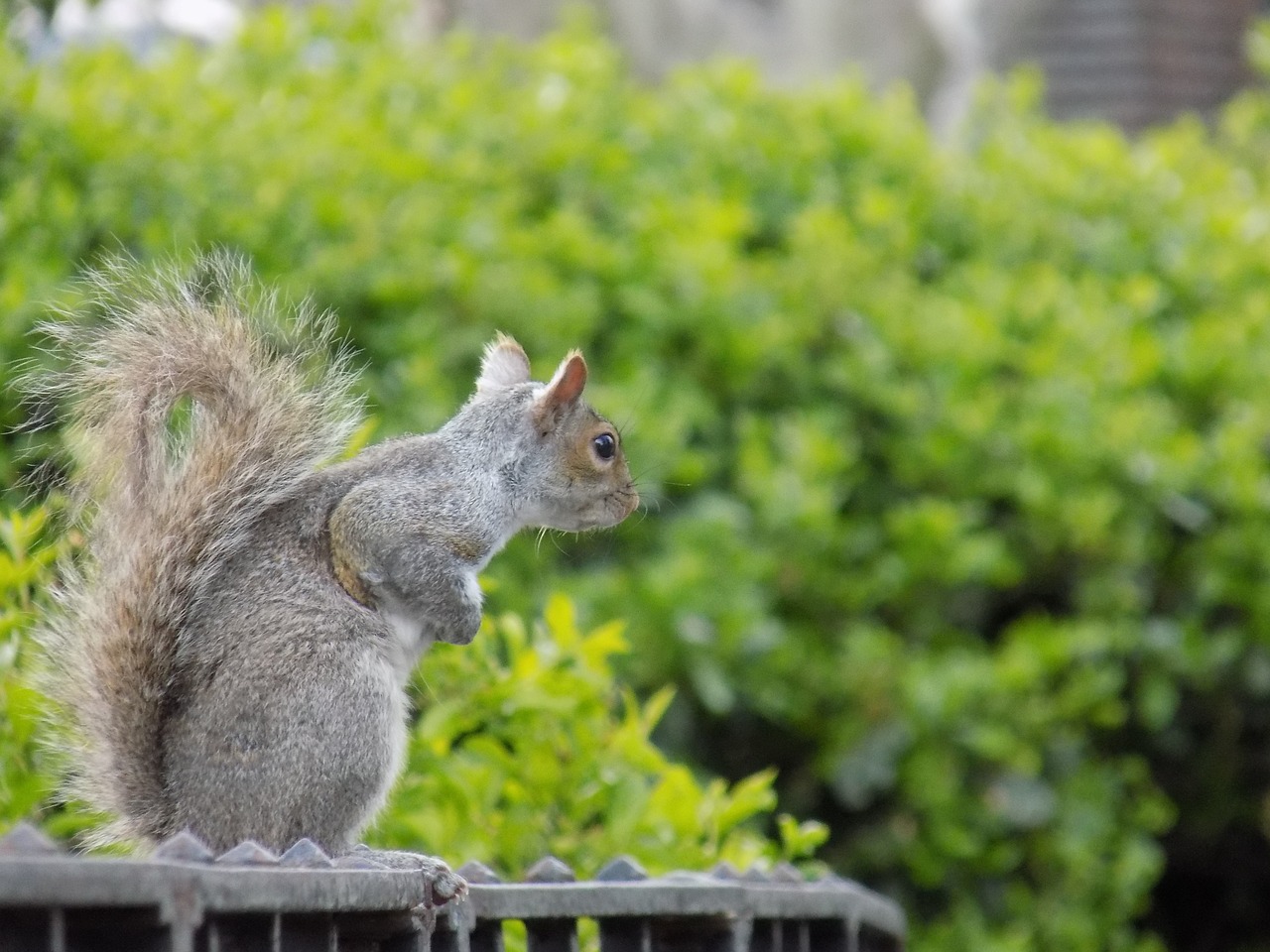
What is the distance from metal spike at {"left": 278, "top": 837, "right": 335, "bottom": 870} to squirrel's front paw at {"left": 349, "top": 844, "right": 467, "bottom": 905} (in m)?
0.12

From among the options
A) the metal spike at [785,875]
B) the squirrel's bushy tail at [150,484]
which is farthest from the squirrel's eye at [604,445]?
the metal spike at [785,875]

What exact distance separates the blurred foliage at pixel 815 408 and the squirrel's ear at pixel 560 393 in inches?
35.9

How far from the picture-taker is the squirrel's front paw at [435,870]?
1.29m

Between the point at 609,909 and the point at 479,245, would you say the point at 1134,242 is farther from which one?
the point at 609,909

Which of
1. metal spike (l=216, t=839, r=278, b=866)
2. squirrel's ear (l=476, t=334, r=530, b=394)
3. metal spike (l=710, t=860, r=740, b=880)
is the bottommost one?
metal spike (l=710, t=860, r=740, b=880)

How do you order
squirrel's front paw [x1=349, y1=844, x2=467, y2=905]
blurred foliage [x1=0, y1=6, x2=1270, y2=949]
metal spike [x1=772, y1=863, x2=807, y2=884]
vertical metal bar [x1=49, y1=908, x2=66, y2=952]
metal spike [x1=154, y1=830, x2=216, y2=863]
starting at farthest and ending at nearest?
1. blurred foliage [x1=0, y1=6, x2=1270, y2=949]
2. metal spike [x1=772, y1=863, x2=807, y2=884]
3. squirrel's front paw [x1=349, y1=844, x2=467, y2=905]
4. metal spike [x1=154, y1=830, x2=216, y2=863]
5. vertical metal bar [x1=49, y1=908, x2=66, y2=952]

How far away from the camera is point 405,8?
458 centimetres

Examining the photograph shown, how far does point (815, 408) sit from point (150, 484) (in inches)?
85.5

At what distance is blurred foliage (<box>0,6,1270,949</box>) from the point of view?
2.94 m

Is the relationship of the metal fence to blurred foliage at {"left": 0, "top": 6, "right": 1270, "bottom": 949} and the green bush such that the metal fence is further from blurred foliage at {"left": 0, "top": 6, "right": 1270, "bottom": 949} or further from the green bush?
blurred foliage at {"left": 0, "top": 6, "right": 1270, "bottom": 949}

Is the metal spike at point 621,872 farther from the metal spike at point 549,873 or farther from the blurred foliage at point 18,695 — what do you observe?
the blurred foliage at point 18,695

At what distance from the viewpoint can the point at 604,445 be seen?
1.91 meters

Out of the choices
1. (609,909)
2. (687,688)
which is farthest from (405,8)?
(609,909)

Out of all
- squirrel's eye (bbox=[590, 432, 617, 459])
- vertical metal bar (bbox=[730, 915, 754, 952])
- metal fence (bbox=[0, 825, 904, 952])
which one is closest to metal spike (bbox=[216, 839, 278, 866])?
metal fence (bbox=[0, 825, 904, 952])
